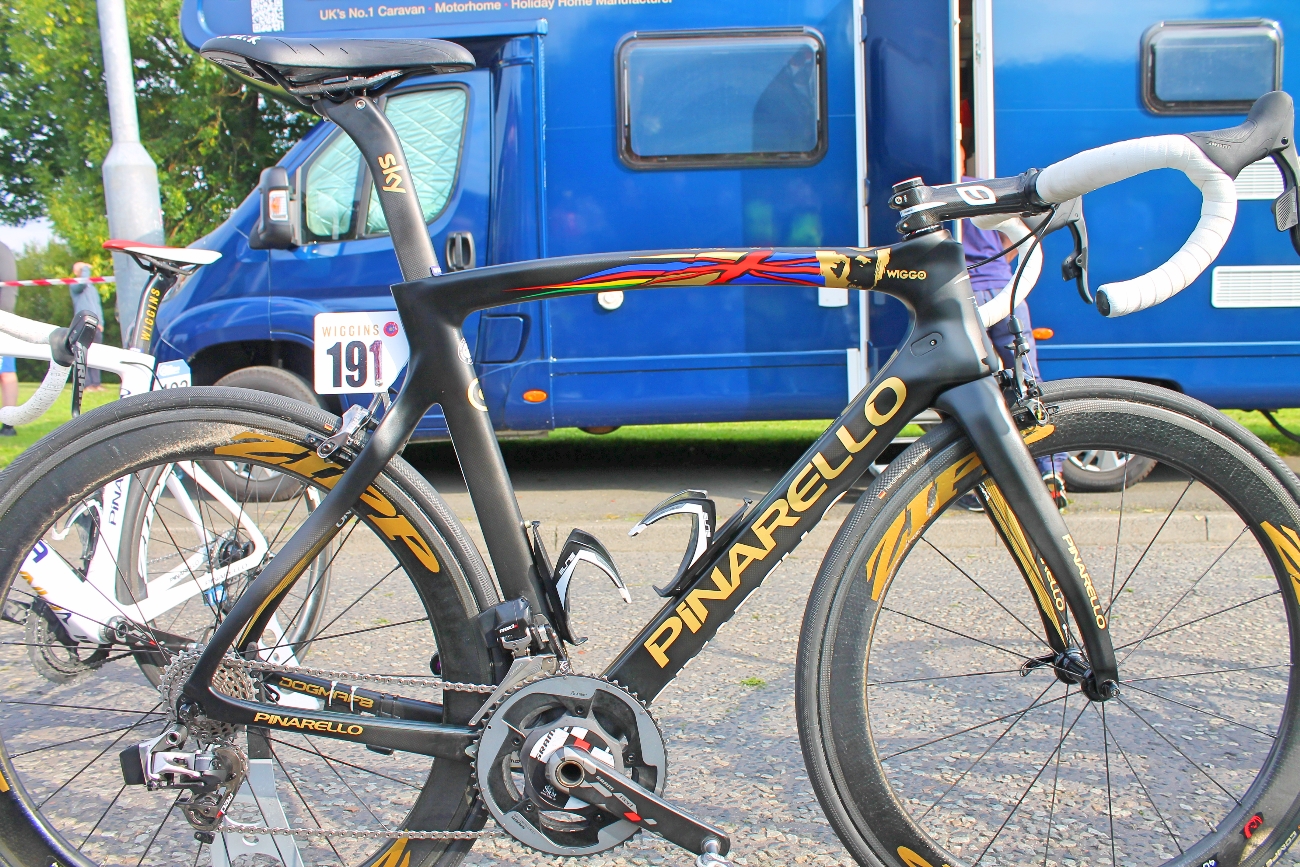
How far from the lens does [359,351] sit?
1.90 metres

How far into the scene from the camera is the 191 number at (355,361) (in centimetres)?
185

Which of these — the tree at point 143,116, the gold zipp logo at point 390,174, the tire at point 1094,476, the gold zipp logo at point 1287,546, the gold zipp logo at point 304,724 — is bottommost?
the tire at point 1094,476

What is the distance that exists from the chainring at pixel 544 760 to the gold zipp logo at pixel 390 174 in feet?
2.95

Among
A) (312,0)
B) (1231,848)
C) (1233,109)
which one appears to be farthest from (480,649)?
(1233,109)

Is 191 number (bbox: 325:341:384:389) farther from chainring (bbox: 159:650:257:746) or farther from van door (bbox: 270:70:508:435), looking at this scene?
van door (bbox: 270:70:508:435)

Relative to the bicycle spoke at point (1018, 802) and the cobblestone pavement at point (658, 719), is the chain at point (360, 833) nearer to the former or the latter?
the cobblestone pavement at point (658, 719)

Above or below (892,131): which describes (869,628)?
below

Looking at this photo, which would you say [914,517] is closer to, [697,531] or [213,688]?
[697,531]

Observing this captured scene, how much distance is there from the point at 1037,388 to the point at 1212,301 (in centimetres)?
466

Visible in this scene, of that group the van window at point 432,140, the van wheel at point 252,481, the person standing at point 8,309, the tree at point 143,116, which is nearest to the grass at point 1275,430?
the van window at point 432,140

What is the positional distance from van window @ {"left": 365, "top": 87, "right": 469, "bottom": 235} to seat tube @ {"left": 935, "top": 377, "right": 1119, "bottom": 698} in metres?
4.60

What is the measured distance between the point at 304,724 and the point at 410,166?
463cm

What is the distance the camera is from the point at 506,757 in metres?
1.63

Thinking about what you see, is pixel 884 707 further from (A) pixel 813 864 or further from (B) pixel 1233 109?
(B) pixel 1233 109
